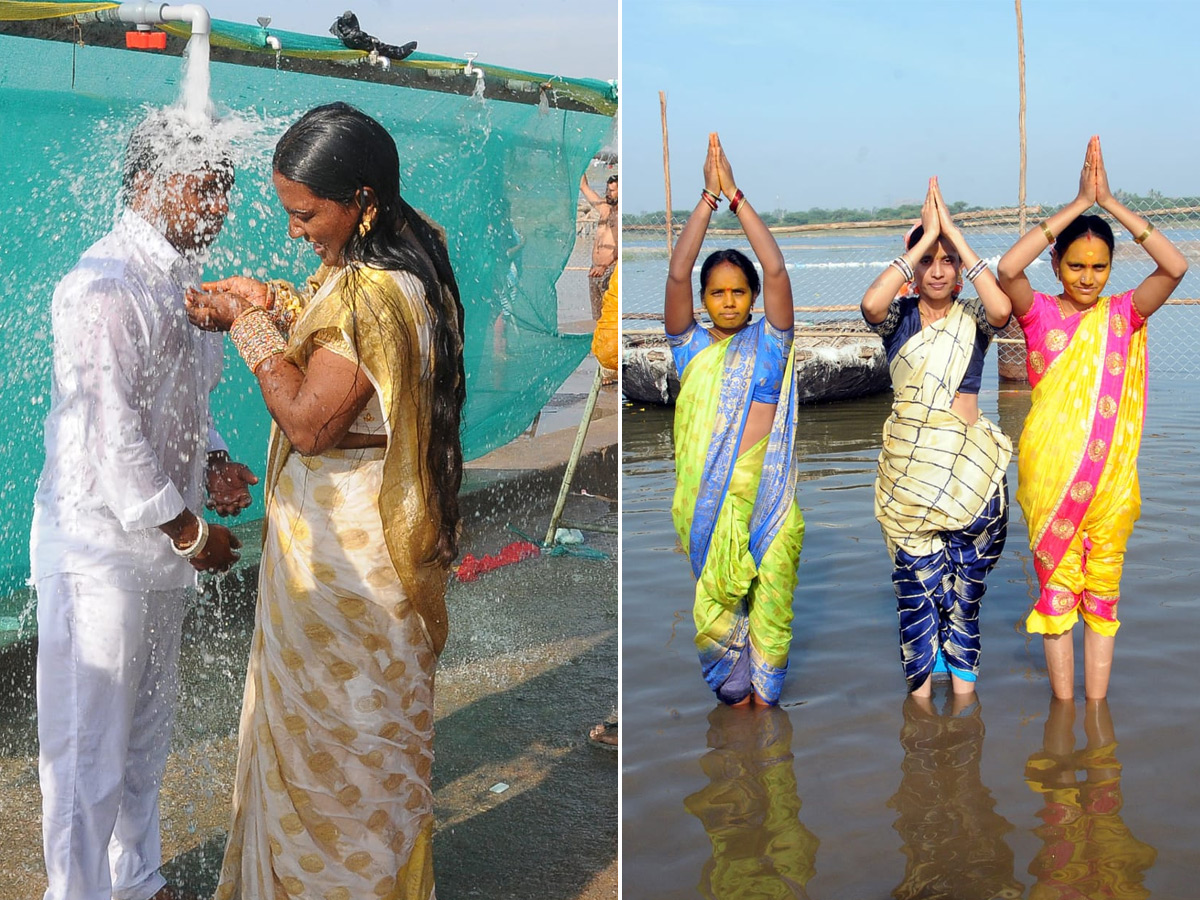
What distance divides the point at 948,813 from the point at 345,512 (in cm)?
201

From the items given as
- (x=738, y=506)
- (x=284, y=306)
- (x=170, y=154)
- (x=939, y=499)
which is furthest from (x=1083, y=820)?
(x=170, y=154)

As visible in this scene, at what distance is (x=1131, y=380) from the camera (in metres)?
3.99

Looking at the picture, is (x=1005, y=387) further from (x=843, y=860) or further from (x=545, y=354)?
(x=843, y=860)

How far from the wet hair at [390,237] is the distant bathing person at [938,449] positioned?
1.82m

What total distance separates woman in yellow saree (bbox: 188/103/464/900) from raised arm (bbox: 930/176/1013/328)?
1962 mm

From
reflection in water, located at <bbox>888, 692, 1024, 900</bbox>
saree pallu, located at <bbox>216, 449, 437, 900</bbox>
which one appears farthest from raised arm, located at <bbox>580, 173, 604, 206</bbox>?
saree pallu, located at <bbox>216, 449, 437, 900</bbox>

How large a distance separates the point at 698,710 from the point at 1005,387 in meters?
7.74

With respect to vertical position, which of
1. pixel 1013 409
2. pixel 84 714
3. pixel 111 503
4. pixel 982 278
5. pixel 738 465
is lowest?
pixel 1013 409

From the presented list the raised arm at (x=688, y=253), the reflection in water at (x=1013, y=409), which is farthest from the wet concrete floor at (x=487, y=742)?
the reflection in water at (x=1013, y=409)

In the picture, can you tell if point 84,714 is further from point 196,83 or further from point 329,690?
point 196,83

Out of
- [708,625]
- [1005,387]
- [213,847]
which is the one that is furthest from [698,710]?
[1005,387]

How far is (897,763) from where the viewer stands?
3.79 meters

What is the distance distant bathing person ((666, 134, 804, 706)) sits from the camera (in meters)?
4.00

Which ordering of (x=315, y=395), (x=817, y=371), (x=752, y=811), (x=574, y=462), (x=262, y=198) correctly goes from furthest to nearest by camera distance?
1. (x=817, y=371)
2. (x=574, y=462)
3. (x=262, y=198)
4. (x=752, y=811)
5. (x=315, y=395)
